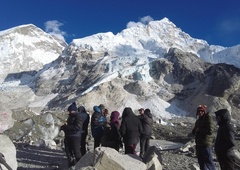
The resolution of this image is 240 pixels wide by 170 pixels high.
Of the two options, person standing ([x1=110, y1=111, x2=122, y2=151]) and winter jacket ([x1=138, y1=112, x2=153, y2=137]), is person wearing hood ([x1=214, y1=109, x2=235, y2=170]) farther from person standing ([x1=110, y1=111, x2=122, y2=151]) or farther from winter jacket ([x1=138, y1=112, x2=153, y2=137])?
winter jacket ([x1=138, y1=112, x2=153, y2=137])

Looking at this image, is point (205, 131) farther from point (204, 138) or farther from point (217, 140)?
point (217, 140)

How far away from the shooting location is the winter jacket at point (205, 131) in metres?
8.28

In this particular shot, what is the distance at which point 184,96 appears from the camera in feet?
349

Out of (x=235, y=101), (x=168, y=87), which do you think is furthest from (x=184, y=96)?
(x=235, y=101)

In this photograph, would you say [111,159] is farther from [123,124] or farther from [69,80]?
[69,80]

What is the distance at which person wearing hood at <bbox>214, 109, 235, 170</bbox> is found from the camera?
7.92 metres

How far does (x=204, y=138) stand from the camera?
27.4 ft

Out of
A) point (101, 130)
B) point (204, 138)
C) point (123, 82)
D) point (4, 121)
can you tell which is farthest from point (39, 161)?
point (123, 82)

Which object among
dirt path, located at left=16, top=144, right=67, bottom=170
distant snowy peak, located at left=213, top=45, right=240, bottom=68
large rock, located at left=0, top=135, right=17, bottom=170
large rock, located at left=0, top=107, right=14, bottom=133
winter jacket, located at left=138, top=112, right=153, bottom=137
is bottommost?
dirt path, located at left=16, top=144, right=67, bottom=170

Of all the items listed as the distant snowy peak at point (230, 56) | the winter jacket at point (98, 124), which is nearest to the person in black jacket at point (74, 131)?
the winter jacket at point (98, 124)

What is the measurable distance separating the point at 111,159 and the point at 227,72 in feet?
344

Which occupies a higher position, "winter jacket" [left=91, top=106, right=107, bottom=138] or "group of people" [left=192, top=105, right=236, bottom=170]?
"winter jacket" [left=91, top=106, right=107, bottom=138]

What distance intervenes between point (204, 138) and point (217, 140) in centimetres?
32

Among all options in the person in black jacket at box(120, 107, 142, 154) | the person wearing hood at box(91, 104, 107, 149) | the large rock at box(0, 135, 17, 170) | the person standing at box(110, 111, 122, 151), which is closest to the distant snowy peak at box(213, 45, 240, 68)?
the person wearing hood at box(91, 104, 107, 149)
